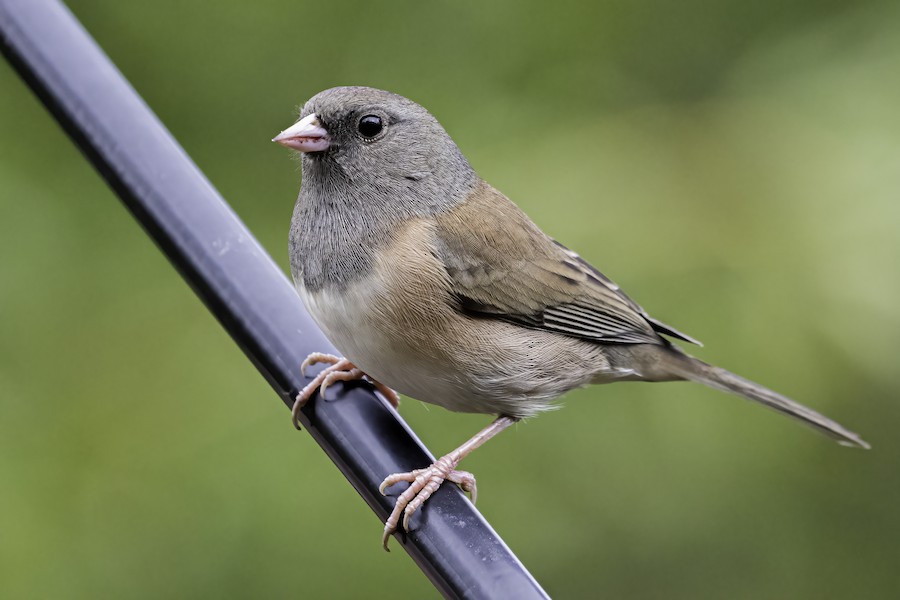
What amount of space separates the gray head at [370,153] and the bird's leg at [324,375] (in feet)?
0.80

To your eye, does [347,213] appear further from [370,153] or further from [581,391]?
[581,391]

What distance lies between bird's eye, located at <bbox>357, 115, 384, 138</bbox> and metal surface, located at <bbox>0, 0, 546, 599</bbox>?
34 centimetres

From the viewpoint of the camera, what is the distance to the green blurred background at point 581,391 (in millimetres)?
2434

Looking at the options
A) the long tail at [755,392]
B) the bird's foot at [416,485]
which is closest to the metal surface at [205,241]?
the bird's foot at [416,485]

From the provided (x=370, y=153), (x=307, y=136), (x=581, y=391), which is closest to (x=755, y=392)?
(x=581, y=391)

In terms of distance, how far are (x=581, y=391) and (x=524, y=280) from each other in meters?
0.58

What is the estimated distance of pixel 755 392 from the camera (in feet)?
7.16

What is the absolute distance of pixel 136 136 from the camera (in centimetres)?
165

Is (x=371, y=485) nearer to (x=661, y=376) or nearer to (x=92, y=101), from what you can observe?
(x=92, y=101)

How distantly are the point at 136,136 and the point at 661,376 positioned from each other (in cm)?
109

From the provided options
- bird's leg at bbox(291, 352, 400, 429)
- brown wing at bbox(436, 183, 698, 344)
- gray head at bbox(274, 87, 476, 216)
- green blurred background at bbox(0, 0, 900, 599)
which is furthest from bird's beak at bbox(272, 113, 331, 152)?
green blurred background at bbox(0, 0, 900, 599)

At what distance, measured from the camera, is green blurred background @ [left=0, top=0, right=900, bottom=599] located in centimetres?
243

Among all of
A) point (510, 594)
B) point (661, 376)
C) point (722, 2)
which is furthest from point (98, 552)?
point (722, 2)

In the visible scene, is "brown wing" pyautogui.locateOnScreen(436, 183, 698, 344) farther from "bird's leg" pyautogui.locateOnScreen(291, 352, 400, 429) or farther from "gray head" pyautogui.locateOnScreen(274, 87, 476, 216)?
"bird's leg" pyautogui.locateOnScreen(291, 352, 400, 429)
